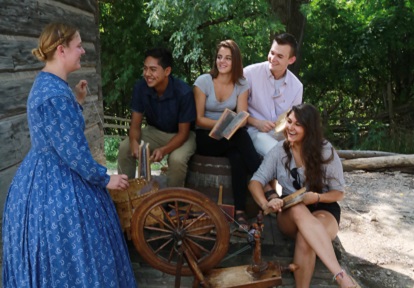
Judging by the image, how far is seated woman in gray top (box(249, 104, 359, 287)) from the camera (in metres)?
3.04

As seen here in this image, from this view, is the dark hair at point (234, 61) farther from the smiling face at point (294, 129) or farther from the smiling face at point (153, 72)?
the smiling face at point (294, 129)

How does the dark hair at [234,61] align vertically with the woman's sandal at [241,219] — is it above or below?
above

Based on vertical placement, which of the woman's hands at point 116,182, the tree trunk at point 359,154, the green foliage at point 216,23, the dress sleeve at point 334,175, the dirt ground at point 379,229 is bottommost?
the dirt ground at point 379,229

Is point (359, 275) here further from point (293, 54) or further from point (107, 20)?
point (107, 20)

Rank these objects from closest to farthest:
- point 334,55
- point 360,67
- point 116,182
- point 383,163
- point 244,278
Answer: point 116,182, point 244,278, point 383,163, point 360,67, point 334,55

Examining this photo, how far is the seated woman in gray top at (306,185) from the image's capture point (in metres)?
3.04

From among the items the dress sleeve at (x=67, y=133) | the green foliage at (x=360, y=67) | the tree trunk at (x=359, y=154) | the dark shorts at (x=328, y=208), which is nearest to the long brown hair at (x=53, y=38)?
the dress sleeve at (x=67, y=133)

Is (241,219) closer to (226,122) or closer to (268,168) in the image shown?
(268,168)

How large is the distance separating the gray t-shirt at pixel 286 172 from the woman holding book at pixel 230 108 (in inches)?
9.4

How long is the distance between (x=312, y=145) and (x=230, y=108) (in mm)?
906

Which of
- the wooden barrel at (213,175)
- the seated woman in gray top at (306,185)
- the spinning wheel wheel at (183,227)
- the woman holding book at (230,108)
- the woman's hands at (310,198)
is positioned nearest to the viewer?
the spinning wheel wheel at (183,227)

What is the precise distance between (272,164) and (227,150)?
0.48 meters

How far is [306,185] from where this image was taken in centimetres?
329

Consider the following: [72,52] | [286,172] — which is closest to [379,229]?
[286,172]
